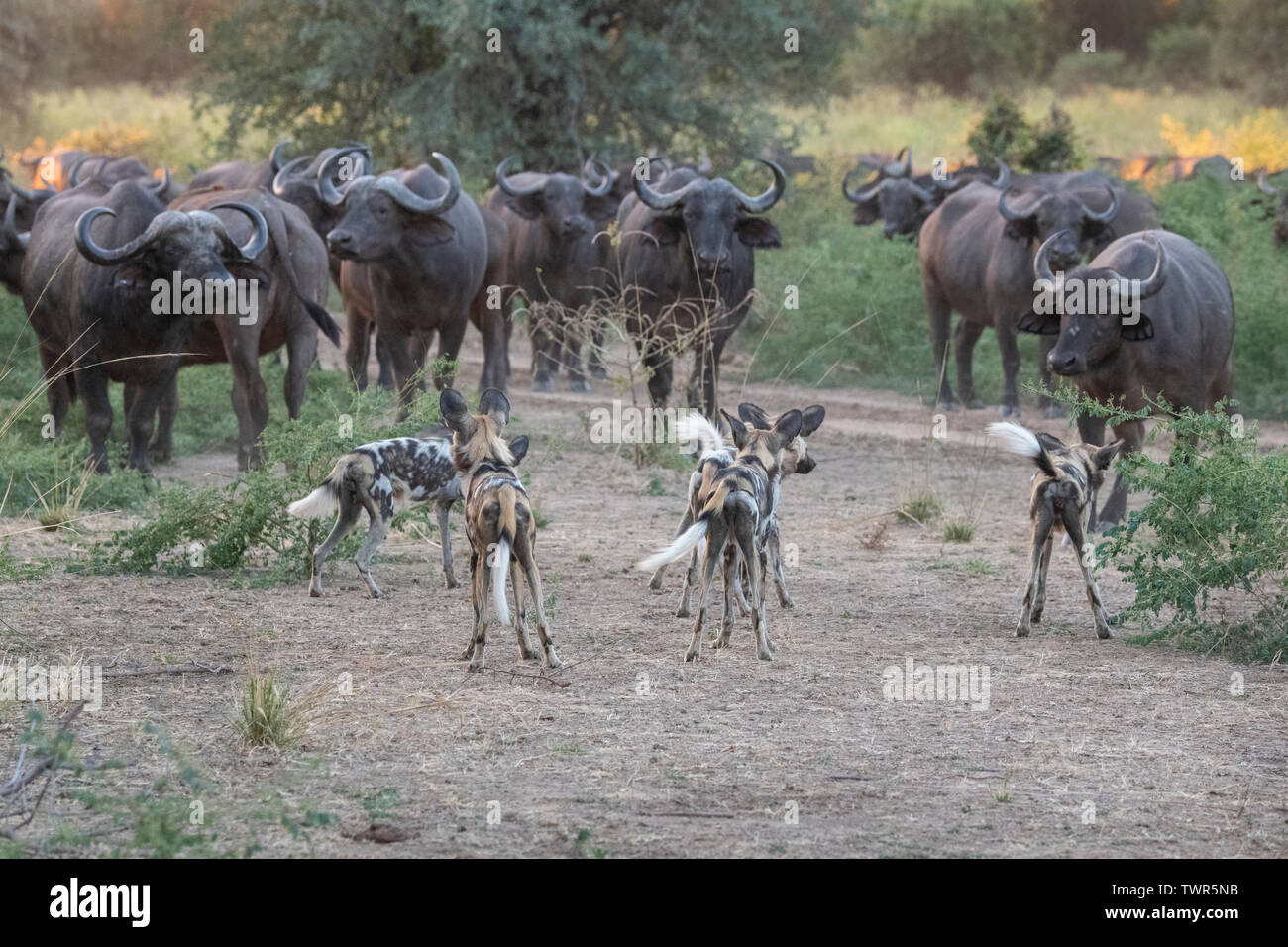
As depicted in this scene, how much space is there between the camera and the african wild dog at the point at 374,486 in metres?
8.36

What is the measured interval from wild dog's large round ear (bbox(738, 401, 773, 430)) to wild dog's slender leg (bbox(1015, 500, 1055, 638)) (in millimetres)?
1445

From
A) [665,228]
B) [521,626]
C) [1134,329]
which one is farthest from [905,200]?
[521,626]

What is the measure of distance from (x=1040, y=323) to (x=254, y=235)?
5.61 meters

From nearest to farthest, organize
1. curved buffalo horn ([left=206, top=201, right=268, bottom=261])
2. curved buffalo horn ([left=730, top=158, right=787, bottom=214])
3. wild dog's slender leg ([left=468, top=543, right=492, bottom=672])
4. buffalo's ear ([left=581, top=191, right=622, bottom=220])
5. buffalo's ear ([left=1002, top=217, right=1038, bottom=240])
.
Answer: wild dog's slender leg ([left=468, top=543, right=492, bottom=672]) < curved buffalo horn ([left=206, top=201, right=268, bottom=261]) < curved buffalo horn ([left=730, top=158, right=787, bottom=214]) < buffalo's ear ([left=1002, top=217, right=1038, bottom=240]) < buffalo's ear ([left=581, top=191, right=622, bottom=220])

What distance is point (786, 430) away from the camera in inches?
303

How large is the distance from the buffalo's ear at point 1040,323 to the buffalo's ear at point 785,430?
150 inches

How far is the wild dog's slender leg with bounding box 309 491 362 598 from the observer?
8.41 m

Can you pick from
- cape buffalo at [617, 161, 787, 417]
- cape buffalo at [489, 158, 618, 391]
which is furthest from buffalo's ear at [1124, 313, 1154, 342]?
cape buffalo at [489, 158, 618, 391]

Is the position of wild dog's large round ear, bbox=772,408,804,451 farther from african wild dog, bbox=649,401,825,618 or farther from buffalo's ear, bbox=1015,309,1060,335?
buffalo's ear, bbox=1015,309,1060,335

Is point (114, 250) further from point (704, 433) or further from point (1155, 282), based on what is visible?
point (1155, 282)

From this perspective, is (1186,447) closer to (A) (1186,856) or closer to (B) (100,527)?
(A) (1186,856)

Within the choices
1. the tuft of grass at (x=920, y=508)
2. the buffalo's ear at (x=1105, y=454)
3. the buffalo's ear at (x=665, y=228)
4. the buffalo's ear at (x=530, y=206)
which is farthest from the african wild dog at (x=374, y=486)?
the buffalo's ear at (x=530, y=206)

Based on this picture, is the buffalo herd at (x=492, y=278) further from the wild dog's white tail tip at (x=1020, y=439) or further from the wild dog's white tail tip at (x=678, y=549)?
the wild dog's white tail tip at (x=678, y=549)
